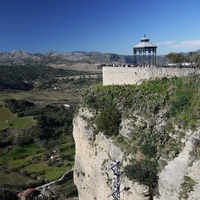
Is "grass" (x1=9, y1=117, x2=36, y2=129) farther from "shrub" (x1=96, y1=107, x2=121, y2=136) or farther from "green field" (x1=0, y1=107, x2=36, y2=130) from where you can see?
"shrub" (x1=96, y1=107, x2=121, y2=136)

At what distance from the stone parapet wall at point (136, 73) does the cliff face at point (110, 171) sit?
4560 mm

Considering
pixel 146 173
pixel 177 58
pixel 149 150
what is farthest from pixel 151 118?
pixel 177 58

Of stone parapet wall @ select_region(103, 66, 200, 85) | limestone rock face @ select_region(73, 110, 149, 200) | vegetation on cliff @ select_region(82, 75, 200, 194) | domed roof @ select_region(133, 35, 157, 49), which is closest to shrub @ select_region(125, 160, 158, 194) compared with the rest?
vegetation on cliff @ select_region(82, 75, 200, 194)

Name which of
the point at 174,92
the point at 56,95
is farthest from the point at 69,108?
the point at 174,92

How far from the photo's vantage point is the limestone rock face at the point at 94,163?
21.1 m

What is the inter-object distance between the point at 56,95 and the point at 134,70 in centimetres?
8402

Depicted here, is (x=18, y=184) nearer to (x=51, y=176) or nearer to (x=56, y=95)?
(x=51, y=176)

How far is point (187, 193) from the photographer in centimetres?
1650

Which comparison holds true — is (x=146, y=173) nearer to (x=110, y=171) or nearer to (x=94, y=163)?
(x=110, y=171)

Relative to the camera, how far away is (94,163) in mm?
24828

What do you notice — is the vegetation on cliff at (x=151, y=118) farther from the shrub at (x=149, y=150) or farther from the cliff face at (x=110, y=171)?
the cliff face at (x=110, y=171)

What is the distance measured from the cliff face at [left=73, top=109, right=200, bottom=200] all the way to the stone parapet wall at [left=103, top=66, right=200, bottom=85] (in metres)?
4.56

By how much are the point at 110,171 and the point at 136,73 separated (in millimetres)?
9253

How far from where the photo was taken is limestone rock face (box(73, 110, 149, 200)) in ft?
69.3
